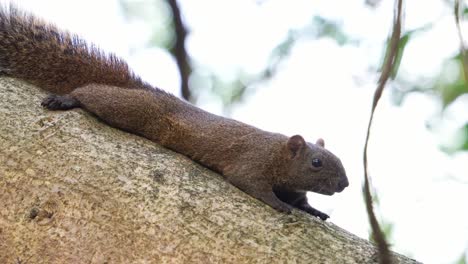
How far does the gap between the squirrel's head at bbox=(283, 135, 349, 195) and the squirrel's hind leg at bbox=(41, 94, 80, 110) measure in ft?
5.12

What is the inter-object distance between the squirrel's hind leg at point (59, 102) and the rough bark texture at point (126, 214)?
13.5 inches

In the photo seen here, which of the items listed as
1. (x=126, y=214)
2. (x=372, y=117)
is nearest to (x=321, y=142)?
(x=126, y=214)

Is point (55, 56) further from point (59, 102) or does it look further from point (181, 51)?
point (181, 51)

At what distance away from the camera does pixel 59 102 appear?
3.54 m

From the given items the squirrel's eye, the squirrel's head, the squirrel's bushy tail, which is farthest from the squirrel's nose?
the squirrel's bushy tail

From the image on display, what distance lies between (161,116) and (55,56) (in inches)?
35.6

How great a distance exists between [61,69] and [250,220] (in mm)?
2330

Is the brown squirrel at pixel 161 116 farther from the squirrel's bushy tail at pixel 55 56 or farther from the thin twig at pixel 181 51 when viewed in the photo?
the thin twig at pixel 181 51

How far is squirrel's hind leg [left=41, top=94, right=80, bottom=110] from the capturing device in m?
3.35

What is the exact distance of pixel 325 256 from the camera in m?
2.35

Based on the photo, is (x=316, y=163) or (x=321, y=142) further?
(x=321, y=142)

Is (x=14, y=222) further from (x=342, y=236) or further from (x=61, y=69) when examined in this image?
(x=61, y=69)

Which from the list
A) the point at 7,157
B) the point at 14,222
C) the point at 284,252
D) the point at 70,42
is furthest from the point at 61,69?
the point at 284,252

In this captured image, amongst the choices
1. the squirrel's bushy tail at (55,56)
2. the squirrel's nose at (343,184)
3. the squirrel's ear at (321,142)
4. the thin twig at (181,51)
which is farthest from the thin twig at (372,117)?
the thin twig at (181,51)
